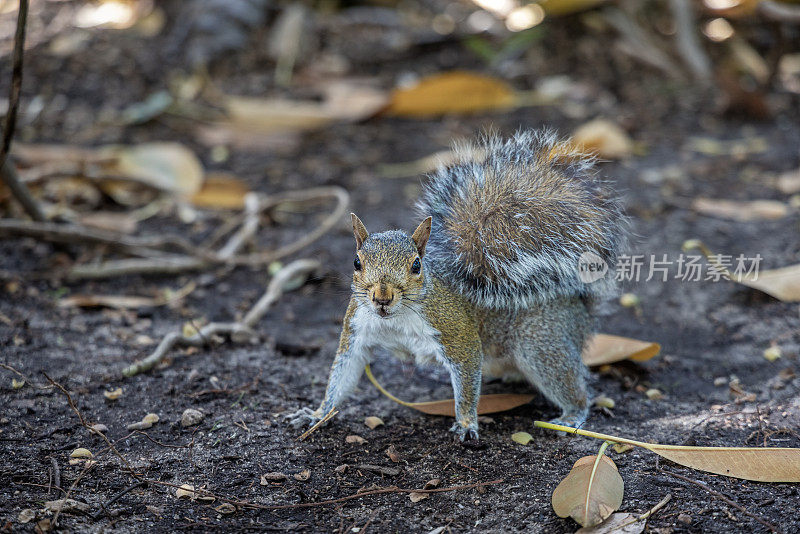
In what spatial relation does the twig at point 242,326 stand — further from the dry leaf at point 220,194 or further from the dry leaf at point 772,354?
the dry leaf at point 772,354

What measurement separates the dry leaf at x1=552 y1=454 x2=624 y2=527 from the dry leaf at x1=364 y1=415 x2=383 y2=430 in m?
0.79

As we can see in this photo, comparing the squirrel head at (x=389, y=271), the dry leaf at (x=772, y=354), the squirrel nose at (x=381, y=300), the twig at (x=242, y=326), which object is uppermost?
the squirrel head at (x=389, y=271)

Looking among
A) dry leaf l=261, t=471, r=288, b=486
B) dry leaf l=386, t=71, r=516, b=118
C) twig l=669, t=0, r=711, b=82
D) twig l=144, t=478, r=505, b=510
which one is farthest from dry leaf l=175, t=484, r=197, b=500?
twig l=669, t=0, r=711, b=82

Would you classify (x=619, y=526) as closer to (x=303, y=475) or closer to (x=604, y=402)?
(x=604, y=402)

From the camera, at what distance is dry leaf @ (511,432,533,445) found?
279cm

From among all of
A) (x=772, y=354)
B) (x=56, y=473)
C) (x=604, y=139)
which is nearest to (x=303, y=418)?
(x=56, y=473)

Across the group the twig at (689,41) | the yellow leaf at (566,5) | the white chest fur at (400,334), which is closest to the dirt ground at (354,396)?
the white chest fur at (400,334)

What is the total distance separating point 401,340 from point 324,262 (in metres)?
1.64

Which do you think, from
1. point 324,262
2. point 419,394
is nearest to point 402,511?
point 419,394

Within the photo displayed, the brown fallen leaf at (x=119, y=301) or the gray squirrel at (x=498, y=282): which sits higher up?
the gray squirrel at (x=498, y=282)

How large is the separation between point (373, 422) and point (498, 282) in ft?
2.42

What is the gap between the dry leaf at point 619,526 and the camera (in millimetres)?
2236

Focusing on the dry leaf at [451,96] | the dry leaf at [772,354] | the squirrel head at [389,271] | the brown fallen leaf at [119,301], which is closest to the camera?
the squirrel head at [389,271]

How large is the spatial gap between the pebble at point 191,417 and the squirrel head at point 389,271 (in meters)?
0.76
